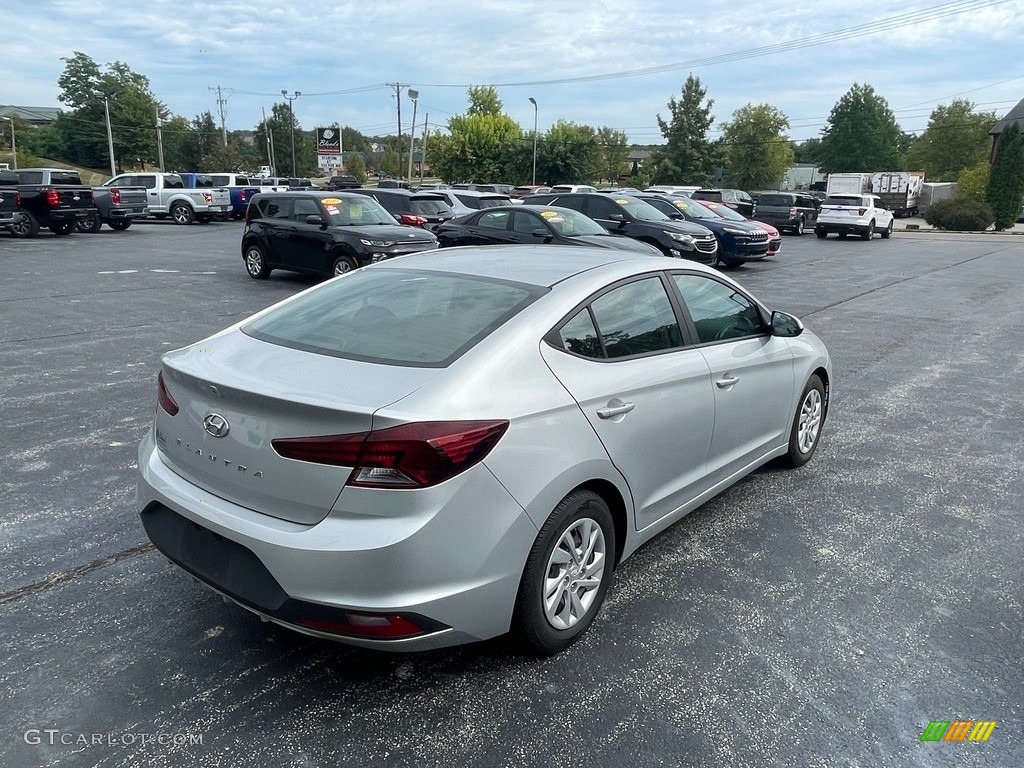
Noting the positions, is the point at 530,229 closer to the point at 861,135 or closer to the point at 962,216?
the point at 962,216

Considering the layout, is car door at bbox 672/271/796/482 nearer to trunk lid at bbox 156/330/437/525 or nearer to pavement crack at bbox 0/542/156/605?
trunk lid at bbox 156/330/437/525

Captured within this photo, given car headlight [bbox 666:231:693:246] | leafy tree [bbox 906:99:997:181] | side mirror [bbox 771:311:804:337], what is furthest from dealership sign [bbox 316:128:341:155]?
leafy tree [bbox 906:99:997:181]

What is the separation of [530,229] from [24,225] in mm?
15728

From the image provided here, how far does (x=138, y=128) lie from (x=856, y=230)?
71.4 metres

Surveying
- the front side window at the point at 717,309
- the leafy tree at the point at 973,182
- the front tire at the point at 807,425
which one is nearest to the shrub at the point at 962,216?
the leafy tree at the point at 973,182

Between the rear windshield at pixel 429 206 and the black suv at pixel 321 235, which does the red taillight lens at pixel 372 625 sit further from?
the rear windshield at pixel 429 206

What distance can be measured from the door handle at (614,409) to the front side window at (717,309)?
89 cm

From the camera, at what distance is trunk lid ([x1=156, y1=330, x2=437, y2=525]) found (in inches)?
97.3

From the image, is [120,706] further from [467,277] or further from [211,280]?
[211,280]

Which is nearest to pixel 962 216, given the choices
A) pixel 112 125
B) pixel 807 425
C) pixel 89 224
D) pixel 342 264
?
pixel 342 264

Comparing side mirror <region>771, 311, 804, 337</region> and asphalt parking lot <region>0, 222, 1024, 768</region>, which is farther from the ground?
side mirror <region>771, 311, 804, 337</region>

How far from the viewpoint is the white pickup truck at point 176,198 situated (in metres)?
28.8

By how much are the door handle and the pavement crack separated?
2.32m

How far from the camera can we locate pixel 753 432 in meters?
4.21
